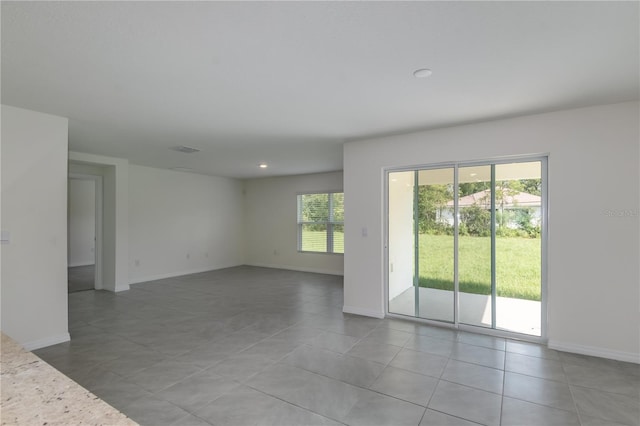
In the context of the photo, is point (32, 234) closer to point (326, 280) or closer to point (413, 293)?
point (413, 293)

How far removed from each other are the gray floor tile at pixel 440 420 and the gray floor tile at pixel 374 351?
79 centimetres

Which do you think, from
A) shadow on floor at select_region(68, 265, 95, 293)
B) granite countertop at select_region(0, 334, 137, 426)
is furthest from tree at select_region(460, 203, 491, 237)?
shadow on floor at select_region(68, 265, 95, 293)

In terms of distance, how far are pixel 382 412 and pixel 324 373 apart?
27.3 inches

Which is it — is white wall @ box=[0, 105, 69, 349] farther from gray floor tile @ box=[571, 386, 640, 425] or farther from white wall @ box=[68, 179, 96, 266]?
white wall @ box=[68, 179, 96, 266]

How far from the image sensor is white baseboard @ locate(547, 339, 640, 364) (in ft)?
9.75

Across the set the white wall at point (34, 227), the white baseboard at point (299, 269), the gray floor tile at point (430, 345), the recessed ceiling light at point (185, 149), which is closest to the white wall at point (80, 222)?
the white baseboard at point (299, 269)

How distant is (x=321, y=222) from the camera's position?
26.1 feet

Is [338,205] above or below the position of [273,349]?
above

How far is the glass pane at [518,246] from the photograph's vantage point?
11.7ft

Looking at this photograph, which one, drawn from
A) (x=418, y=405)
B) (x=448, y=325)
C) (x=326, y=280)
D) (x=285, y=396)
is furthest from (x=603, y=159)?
(x=326, y=280)

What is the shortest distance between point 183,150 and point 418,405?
15.7 ft

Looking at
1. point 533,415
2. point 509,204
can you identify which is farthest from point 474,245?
point 533,415

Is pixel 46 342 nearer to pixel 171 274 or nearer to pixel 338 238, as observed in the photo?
pixel 171 274

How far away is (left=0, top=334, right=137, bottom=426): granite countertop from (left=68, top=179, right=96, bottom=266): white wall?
31.7ft
